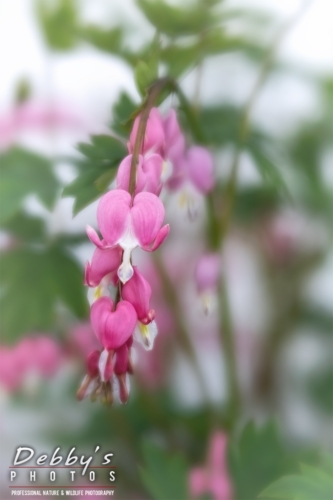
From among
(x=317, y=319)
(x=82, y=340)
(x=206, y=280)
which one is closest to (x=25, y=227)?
(x=82, y=340)

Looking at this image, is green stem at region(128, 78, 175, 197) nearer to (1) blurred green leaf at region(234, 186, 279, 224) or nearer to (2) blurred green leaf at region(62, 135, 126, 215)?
(2) blurred green leaf at region(62, 135, 126, 215)

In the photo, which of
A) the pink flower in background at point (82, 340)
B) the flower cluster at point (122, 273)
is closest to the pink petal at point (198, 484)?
the pink flower in background at point (82, 340)

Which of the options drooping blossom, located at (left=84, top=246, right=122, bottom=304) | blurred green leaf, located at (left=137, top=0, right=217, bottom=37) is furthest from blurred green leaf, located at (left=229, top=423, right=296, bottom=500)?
blurred green leaf, located at (left=137, top=0, right=217, bottom=37)

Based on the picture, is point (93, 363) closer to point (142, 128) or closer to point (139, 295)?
point (139, 295)

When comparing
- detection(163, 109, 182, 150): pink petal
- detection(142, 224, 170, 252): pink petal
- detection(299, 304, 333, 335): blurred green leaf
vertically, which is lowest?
detection(299, 304, 333, 335): blurred green leaf

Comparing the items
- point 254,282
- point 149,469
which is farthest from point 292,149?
point 149,469

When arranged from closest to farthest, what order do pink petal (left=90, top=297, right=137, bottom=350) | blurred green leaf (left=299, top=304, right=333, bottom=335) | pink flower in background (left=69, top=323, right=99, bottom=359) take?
pink petal (left=90, top=297, right=137, bottom=350), pink flower in background (left=69, top=323, right=99, bottom=359), blurred green leaf (left=299, top=304, right=333, bottom=335)
